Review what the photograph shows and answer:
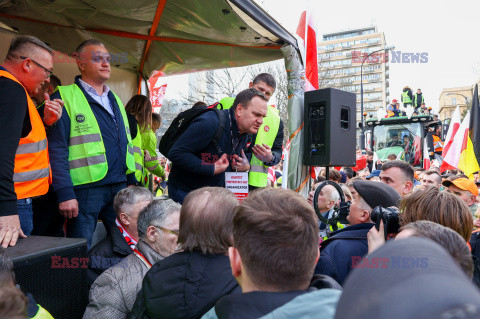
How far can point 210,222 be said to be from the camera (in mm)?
1807

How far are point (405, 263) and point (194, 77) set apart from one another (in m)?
23.6

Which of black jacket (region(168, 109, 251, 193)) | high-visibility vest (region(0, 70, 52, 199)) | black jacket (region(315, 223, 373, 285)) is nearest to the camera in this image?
black jacket (region(315, 223, 373, 285))

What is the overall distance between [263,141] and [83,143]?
170 cm

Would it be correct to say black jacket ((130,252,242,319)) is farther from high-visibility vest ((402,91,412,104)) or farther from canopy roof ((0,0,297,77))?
high-visibility vest ((402,91,412,104))

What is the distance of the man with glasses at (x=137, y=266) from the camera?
6.72 ft

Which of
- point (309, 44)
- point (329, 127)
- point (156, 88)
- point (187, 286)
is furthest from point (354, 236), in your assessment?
point (156, 88)

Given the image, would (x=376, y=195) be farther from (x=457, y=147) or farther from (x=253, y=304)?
(x=457, y=147)

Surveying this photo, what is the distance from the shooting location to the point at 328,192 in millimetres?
3986

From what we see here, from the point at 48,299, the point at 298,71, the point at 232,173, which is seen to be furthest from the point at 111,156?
the point at 298,71

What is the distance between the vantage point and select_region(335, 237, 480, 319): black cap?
37 centimetres

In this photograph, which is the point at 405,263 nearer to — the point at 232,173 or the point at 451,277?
the point at 451,277

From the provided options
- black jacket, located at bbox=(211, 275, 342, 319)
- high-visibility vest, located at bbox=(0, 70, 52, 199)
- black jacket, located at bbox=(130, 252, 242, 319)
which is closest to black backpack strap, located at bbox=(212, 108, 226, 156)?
high-visibility vest, located at bbox=(0, 70, 52, 199)

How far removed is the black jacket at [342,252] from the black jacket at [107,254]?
1293 mm

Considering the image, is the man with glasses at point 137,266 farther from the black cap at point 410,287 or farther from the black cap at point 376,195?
the black cap at point 410,287
